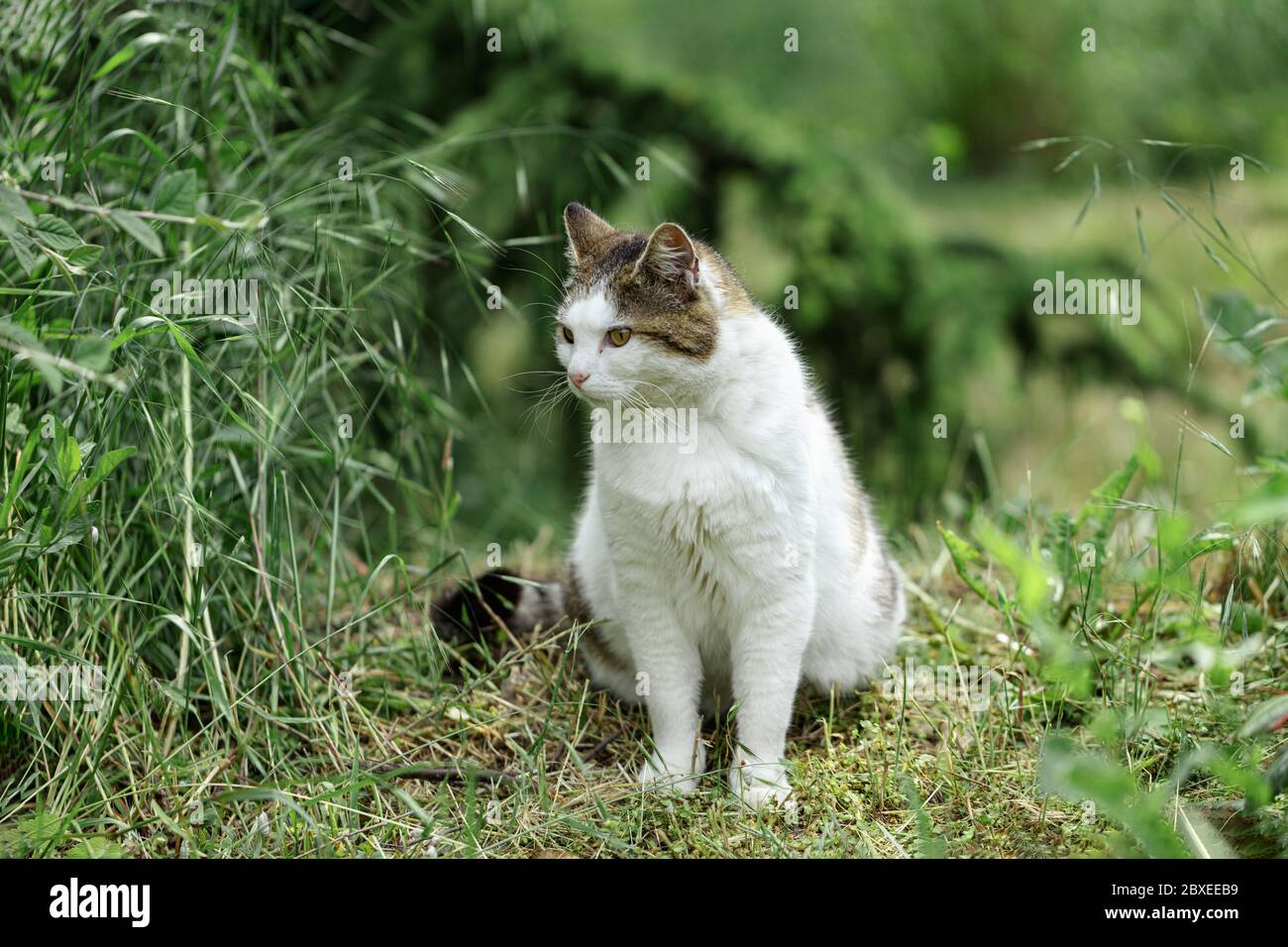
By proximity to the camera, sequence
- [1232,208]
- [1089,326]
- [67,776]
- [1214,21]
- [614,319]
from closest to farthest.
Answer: [67,776], [614,319], [1089,326], [1214,21], [1232,208]

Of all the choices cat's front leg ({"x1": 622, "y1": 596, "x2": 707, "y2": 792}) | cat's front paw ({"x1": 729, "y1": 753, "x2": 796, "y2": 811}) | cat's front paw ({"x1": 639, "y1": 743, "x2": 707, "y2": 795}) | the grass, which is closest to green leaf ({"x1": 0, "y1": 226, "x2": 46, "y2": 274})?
the grass

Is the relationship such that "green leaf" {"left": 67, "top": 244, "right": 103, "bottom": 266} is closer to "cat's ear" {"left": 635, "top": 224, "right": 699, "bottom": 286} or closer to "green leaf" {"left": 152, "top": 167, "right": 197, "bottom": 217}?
"green leaf" {"left": 152, "top": 167, "right": 197, "bottom": 217}

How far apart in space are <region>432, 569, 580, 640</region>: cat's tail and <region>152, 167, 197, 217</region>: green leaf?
3.31 ft

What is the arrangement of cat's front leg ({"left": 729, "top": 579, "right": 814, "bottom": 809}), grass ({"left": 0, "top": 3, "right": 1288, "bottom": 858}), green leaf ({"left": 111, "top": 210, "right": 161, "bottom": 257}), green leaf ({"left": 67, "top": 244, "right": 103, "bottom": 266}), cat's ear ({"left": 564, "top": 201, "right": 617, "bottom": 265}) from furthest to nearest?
cat's ear ({"left": 564, "top": 201, "right": 617, "bottom": 265})
cat's front leg ({"left": 729, "top": 579, "right": 814, "bottom": 809})
grass ({"left": 0, "top": 3, "right": 1288, "bottom": 858})
green leaf ({"left": 67, "top": 244, "right": 103, "bottom": 266})
green leaf ({"left": 111, "top": 210, "right": 161, "bottom": 257})

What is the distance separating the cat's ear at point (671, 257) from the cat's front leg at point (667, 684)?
0.65 m

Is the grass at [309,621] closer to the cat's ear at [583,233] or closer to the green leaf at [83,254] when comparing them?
the green leaf at [83,254]

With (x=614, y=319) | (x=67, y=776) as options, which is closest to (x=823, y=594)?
(x=614, y=319)

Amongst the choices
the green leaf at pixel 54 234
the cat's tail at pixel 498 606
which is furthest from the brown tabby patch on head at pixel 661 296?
the green leaf at pixel 54 234

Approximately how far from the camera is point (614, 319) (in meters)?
2.18

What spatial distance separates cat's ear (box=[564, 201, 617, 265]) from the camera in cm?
235

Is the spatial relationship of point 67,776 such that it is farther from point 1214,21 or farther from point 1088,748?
point 1214,21

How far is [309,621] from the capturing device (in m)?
2.67

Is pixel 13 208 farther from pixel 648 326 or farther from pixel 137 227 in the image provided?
pixel 648 326

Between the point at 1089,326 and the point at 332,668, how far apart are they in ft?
9.07
